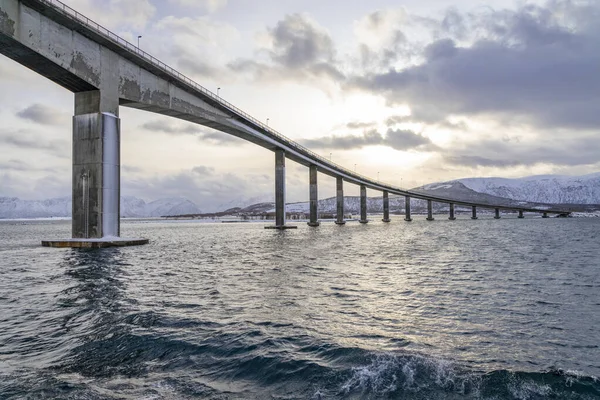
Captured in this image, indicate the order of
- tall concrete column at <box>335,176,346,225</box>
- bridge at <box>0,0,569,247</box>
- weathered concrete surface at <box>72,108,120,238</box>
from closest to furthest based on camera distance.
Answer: bridge at <box>0,0,569,247</box>, weathered concrete surface at <box>72,108,120,238</box>, tall concrete column at <box>335,176,346,225</box>

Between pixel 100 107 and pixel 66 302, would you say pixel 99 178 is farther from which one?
pixel 66 302

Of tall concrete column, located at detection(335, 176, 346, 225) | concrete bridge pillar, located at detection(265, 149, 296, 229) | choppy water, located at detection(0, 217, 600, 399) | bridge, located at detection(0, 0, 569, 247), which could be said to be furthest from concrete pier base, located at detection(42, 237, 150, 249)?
tall concrete column, located at detection(335, 176, 346, 225)

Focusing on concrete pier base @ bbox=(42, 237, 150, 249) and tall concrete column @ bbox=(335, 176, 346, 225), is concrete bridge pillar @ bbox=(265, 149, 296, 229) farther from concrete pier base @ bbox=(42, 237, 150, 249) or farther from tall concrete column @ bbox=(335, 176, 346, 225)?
concrete pier base @ bbox=(42, 237, 150, 249)

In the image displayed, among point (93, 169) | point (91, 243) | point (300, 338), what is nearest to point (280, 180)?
point (93, 169)

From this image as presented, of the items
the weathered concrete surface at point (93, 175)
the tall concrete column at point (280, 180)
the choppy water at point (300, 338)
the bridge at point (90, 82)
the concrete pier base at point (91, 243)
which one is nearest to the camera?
the choppy water at point (300, 338)

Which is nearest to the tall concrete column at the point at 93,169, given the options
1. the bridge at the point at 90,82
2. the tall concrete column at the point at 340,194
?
the bridge at the point at 90,82

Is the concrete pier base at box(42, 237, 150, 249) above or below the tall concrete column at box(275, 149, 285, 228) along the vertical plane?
below

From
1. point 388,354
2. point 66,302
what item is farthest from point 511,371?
point 66,302

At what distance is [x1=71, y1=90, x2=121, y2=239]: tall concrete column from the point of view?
121 ft

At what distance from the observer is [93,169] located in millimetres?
36688

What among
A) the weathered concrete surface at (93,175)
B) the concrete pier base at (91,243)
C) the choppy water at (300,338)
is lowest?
the choppy water at (300,338)

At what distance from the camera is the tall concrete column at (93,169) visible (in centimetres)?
3678

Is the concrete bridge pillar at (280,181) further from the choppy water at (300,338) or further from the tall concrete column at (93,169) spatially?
the choppy water at (300,338)

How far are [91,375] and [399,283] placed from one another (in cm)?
1348
